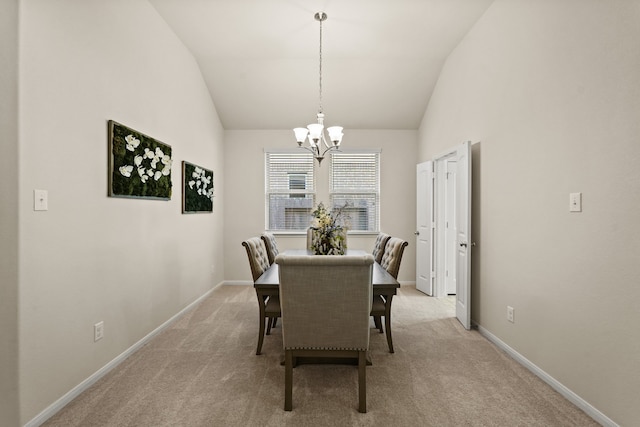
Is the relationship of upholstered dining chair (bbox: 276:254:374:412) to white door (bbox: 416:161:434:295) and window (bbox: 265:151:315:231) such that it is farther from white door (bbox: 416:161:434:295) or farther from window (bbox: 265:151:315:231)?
window (bbox: 265:151:315:231)

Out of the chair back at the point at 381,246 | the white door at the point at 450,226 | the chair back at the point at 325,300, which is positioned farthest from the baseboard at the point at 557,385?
the white door at the point at 450,226

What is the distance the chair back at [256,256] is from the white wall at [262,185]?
223 centimetres

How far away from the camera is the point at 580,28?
2.19 metres

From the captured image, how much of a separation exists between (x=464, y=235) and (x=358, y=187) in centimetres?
238

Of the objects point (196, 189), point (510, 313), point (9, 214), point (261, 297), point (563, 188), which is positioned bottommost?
point (510, 313)

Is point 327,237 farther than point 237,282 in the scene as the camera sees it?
No

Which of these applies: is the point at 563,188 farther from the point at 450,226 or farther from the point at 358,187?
the point at 358,187

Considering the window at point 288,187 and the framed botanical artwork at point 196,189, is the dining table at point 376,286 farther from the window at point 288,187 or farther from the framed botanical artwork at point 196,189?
the window at point 288,187

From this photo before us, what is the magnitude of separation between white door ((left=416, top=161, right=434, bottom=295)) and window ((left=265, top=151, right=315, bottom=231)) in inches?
70.0

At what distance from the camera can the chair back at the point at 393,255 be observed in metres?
3.06

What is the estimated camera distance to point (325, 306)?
2.03m

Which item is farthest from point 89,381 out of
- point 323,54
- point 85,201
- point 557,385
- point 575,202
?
point 323,54

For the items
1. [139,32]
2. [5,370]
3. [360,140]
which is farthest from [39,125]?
[360,140]

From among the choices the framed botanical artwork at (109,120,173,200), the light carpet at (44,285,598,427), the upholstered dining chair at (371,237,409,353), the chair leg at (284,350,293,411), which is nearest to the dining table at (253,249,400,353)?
the upholstered dining chair at (371,237,409,353)
